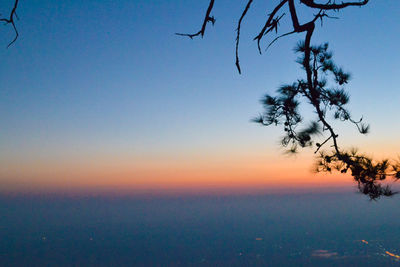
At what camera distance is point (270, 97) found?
3.12 metres

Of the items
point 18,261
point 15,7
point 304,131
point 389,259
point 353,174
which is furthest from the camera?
point 18,261

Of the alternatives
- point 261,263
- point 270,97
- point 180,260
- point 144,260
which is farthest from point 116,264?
point 270,97

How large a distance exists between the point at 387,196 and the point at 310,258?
20838 cm

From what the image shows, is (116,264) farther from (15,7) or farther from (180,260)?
(15,7)

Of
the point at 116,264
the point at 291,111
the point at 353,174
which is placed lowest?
the point at 116,264

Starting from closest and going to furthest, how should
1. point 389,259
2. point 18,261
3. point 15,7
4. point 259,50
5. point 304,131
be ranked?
point 15,7 → point 259,50 → point 304,131 → point 389,259 → point 18,261

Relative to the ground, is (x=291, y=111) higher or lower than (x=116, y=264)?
higher

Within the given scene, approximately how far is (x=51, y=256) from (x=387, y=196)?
240 m

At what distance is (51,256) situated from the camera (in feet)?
636

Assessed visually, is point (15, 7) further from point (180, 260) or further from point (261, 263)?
point (180, 260)

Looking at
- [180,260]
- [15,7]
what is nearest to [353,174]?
[15,7]

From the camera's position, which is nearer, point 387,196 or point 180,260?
point 387,196

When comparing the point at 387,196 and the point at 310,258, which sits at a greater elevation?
the point at 387,196

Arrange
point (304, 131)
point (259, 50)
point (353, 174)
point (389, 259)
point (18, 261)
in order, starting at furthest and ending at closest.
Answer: point (18, 261), point (389, 259), point (304, 131), point (353, 174), point (259, 50)
